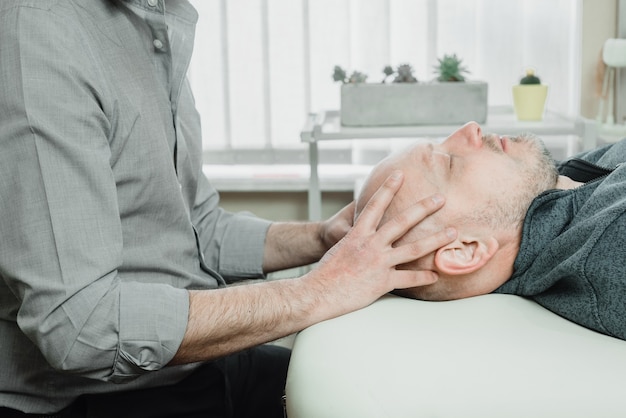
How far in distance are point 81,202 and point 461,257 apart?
1.60 feet

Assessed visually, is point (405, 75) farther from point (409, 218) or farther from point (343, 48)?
point (409, 218)

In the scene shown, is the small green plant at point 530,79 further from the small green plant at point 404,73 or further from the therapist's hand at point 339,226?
the therapist's hand at point 339,226

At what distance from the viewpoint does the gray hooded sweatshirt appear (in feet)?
2.95

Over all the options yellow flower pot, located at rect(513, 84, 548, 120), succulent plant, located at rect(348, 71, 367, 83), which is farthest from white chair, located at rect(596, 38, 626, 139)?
succulent plant, located at rect(348, 71, 367, 83)

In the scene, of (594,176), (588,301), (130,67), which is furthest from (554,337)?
(130,67)

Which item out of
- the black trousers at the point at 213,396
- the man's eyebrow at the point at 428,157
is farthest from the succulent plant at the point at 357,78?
the man's eyebrow at the point at 428,157

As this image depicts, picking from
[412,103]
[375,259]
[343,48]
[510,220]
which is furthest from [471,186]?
[343,48]

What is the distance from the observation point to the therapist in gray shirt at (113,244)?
952 mm

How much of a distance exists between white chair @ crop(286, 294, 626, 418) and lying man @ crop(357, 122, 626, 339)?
7cm

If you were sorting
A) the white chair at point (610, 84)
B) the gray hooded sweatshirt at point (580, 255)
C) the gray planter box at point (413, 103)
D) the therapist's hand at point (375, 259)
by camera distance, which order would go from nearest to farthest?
the gray hooded sweatshirt at point (580, 255) < the therapist's hand at point (375, 259) < the gray planter box at point (413, 103) < the white chair at point (610, 84)

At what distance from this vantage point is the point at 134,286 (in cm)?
101

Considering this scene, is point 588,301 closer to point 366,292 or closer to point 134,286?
point 366,292

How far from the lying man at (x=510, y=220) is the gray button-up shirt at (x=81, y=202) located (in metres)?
0.34

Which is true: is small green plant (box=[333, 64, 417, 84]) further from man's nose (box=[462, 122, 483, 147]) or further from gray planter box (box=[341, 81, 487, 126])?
man's nose (box=[462, 122, 483, 147])
